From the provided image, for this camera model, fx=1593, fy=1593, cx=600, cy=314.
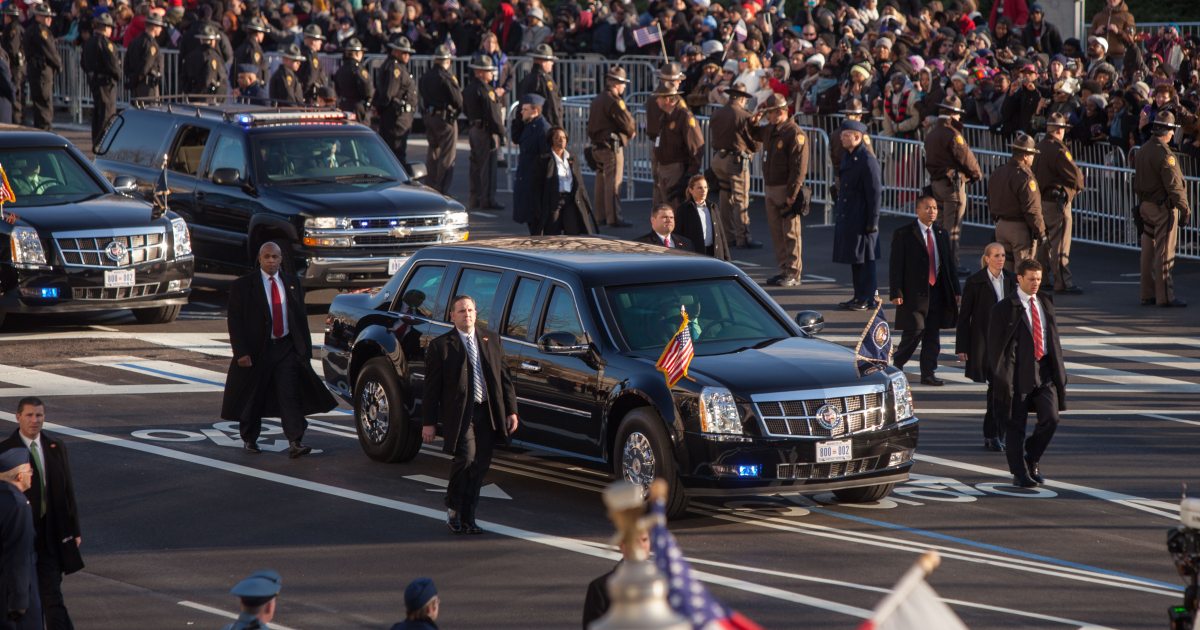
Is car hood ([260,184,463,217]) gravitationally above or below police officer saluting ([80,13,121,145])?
below

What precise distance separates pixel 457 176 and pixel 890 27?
26.6 ft

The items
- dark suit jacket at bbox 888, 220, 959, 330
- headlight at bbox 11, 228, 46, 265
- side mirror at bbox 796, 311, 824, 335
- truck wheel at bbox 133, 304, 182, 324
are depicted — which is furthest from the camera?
truck wheel at bbox 133, 304, 182, 324

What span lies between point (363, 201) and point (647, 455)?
856 centimetres

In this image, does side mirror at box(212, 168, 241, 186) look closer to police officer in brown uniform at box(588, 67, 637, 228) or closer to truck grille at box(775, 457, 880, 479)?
police officer in brown uniform at box(588, 67, 637, 228)

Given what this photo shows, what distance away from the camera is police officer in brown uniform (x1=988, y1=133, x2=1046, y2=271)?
17641mm

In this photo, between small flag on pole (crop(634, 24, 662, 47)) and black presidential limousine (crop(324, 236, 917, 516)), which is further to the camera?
small flag on pole (crop(634, 24, 662, 47))

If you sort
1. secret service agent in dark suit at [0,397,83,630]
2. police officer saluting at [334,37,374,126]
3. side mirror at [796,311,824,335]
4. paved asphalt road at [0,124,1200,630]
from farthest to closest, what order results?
police officer saluting at [334,37,374,126]
side mirror at [796,311,824,335]
paved asphalt road at [0,124,1200,630]
secret service agent in dark suit at [0,397,83,630]

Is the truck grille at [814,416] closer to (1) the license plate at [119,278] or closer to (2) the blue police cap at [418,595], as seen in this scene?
(2) the blue police cap at [418,595]

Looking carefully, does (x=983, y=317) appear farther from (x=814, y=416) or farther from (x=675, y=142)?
(x=675, y=142)

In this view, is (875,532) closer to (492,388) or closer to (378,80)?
(492,388)

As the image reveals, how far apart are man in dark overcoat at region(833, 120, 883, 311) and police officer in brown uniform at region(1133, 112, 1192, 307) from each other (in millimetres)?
2985

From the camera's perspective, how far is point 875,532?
9812 millimetres

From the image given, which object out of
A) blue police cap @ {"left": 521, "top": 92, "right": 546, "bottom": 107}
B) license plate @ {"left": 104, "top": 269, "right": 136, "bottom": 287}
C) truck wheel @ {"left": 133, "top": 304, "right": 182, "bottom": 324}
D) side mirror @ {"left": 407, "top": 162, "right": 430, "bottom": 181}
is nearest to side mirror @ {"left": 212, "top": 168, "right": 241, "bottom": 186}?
truck wheel @ {"left": 133, "top": 304, "right": 182, "bottom": 324}

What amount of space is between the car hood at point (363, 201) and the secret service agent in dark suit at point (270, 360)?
5.34m
